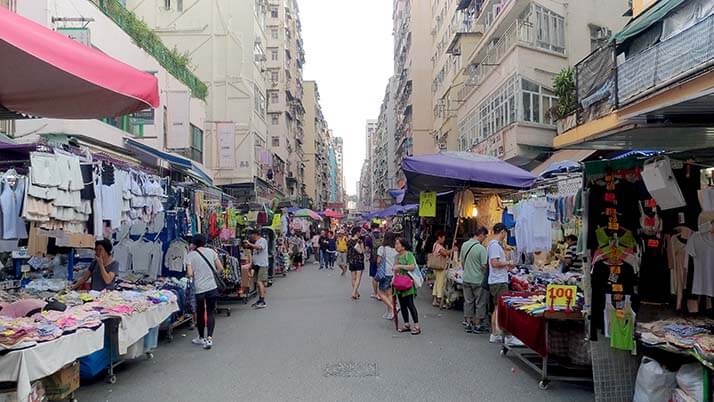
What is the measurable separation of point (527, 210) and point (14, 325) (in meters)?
8.66

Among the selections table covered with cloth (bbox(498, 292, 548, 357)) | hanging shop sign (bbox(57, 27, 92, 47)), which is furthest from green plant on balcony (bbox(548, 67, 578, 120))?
hanging shop sign (bbox(57, 27, 92, 47))

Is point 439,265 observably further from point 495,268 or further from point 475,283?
point 495,268

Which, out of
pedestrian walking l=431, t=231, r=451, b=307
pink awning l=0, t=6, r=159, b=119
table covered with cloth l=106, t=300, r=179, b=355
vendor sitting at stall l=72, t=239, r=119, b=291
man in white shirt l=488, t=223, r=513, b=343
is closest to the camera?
pink awning l=0, t=6, r=159, b=119

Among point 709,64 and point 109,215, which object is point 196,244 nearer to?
point 109,215

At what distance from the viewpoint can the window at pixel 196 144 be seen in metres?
24.6

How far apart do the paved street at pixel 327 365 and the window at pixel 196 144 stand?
531 inches

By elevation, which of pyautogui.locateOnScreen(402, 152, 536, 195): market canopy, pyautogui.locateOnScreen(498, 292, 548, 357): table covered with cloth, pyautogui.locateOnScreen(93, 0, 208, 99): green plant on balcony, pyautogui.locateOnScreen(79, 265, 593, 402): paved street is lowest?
pyautogui.locateOnScreen(79, 265, 593, 402): paved street

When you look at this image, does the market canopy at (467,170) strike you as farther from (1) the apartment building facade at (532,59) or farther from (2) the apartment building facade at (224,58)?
(2) the apartment building facade at (224,58)

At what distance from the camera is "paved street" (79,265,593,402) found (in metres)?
6.89

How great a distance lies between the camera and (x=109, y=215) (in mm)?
7758

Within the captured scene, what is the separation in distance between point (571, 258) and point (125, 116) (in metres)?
12.3

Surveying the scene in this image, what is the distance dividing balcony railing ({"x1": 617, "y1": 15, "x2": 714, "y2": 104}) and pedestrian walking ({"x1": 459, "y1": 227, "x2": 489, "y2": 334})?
4.81 metres

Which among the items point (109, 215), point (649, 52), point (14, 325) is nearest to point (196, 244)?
point (109, 215)

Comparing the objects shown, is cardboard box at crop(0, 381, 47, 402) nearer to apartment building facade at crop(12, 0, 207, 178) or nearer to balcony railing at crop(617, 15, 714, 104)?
apartment building facade at crop(12, 0, 207, 178)
